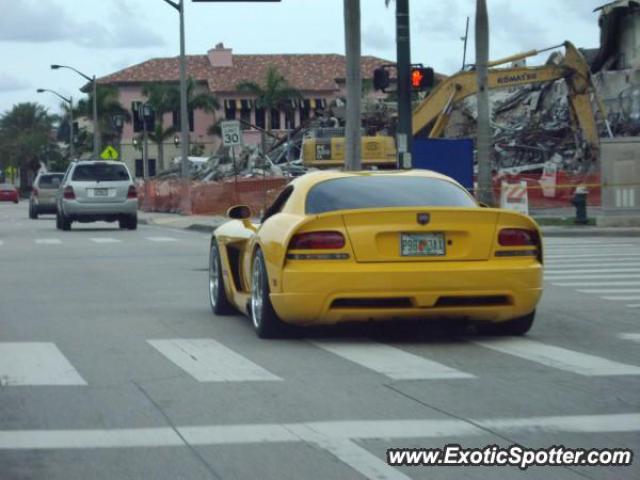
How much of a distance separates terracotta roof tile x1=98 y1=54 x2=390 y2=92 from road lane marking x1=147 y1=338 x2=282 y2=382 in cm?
10174

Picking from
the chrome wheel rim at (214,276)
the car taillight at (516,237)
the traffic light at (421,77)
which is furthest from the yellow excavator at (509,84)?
the car taillight at (516,237)

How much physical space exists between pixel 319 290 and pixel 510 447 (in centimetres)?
406

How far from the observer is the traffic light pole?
30.3m

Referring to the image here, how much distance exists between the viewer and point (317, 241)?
1107cm

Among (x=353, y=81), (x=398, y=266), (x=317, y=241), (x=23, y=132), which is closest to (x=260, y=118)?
(x=23, y=132)

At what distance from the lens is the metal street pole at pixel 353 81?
35.5 meters

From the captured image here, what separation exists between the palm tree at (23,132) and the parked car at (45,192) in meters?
89.4

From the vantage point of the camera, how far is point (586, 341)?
11.6 m

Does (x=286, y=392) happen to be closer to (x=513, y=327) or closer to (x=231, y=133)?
(x=513, y=327)

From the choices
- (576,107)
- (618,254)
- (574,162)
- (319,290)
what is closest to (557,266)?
(618,254)

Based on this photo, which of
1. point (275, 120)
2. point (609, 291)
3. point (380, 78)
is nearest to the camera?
point (609, 291)

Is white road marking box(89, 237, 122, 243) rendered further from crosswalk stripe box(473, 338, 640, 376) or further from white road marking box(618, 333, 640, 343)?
crosswalk stripe box(473, 338, 640, 376)

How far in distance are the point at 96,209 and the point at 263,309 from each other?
1019 inches

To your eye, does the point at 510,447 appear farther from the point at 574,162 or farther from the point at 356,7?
the point at 574,162
